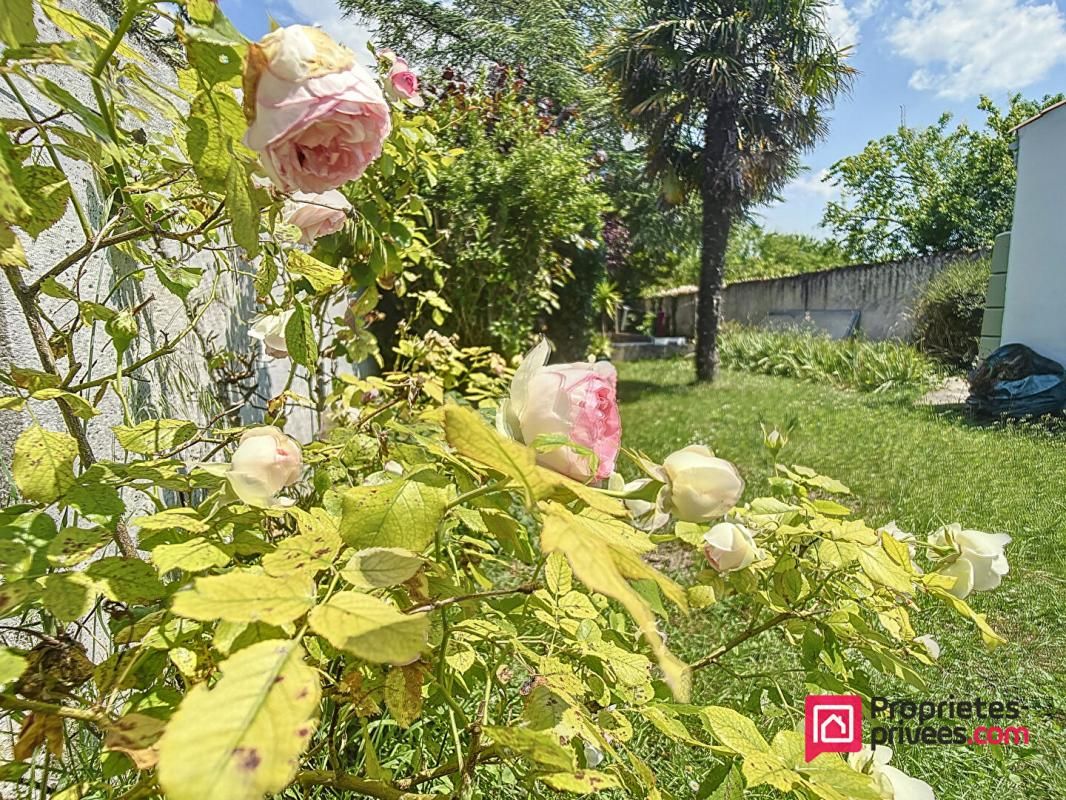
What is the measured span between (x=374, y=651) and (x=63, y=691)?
0.34m

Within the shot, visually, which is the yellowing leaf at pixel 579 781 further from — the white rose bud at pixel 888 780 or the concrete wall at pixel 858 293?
the concrete wall at pixel 858 293

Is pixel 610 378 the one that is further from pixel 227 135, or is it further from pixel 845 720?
pixel 845 720

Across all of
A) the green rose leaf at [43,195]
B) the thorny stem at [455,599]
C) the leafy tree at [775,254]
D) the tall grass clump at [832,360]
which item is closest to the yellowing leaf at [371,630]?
the thorny stem at [455,599]

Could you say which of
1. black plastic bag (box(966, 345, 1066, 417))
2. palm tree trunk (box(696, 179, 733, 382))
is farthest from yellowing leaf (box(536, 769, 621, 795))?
palm tree trunk (box(696, 179, 733, 382))

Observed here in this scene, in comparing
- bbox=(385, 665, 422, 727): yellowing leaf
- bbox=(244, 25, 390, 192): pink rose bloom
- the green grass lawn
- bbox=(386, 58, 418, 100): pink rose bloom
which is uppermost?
bbox=(386, 58, 418, 100): pink rose bloom

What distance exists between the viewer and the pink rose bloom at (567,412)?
38 centimetres

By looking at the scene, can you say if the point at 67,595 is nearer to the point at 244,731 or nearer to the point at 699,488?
the point at 244,731

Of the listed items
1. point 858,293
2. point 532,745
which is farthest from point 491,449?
point 858,293

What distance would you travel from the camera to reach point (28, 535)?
393 mm

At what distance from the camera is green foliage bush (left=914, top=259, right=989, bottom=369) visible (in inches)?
327

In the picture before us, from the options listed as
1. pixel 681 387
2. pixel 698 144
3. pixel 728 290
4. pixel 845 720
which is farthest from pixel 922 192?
pixel 845 720

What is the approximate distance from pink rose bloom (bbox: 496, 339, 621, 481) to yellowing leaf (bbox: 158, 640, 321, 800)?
0.19 m

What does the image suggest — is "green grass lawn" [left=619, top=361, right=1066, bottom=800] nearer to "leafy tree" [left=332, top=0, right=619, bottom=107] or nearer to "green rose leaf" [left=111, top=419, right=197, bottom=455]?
"green rose leaf" [left=111, top=419, right=197, bottom=455]

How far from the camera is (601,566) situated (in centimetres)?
23
